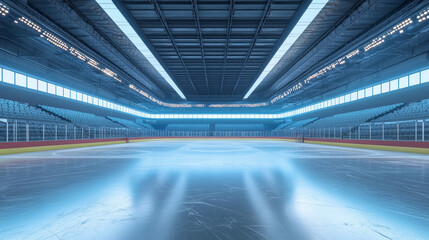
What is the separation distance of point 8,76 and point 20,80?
1200 mm

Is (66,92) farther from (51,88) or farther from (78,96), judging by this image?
(51,88)

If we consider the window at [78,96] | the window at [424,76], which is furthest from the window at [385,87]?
the window at [78,96]

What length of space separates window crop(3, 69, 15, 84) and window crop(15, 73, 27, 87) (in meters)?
0.36

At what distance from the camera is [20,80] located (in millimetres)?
18078

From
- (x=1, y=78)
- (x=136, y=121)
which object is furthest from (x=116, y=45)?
(x=136, y=121)

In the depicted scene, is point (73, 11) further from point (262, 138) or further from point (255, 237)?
point (262, 138)

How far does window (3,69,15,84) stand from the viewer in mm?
16609

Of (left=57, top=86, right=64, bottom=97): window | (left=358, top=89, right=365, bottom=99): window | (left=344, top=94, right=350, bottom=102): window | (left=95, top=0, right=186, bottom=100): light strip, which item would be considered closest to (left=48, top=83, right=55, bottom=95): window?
(left=57, top=86, right=64, bottom=97): window

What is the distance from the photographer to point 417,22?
10.4 metres

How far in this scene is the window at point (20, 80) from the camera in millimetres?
17734

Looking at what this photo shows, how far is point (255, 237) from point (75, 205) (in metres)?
2.93

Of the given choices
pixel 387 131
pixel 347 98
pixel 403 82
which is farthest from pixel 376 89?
pixel 387 131

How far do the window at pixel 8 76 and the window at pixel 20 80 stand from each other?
36cm

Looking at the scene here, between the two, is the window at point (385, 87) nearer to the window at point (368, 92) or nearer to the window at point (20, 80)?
the window at point (368, 92)
